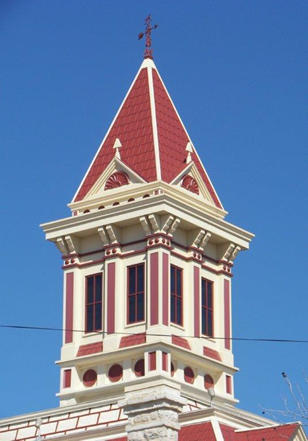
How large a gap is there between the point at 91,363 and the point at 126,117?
9851 mm

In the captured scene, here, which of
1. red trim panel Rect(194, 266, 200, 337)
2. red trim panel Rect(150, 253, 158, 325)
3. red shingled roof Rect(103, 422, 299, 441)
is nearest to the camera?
red shingled roof Rect(103, 422, 299, 441)

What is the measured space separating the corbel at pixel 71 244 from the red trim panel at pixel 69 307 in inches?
35.0

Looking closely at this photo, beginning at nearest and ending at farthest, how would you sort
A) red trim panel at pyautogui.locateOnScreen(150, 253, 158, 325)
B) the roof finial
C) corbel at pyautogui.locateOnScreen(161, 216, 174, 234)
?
red trim panel at pyautogui.locateOnScreen(150, 253, 158, 325) < corbel at pyautogui.locateOnScreen(161, 216, 174, 234) < the roof finial

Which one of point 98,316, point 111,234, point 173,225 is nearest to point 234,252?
point 173,225

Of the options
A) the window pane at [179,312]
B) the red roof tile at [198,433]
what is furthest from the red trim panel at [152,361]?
the red roof tile at [198,433]

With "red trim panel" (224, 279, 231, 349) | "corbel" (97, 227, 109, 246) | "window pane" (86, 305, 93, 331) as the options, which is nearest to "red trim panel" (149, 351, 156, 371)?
"window pane" (86, 305, 93, 331)

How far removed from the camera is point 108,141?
5703 cm

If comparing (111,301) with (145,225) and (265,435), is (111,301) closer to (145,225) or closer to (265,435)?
(145,225)

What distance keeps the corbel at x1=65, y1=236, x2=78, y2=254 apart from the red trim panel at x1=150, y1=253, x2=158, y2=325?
357cm

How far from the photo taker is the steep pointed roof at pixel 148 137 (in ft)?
180

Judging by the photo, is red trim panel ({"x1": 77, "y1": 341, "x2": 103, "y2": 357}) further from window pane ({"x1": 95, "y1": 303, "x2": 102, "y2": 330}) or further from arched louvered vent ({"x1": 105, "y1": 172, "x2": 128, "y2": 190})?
arched louvered vent ({"x1": 105, "y1": 172, "x2": 128, "y2": 190})

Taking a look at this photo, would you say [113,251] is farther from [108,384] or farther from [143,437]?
[143,437]

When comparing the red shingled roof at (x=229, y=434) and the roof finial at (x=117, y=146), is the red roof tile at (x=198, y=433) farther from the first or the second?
the roof finial at (x=117, y=146)

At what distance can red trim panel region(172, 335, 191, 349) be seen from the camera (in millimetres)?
52188
